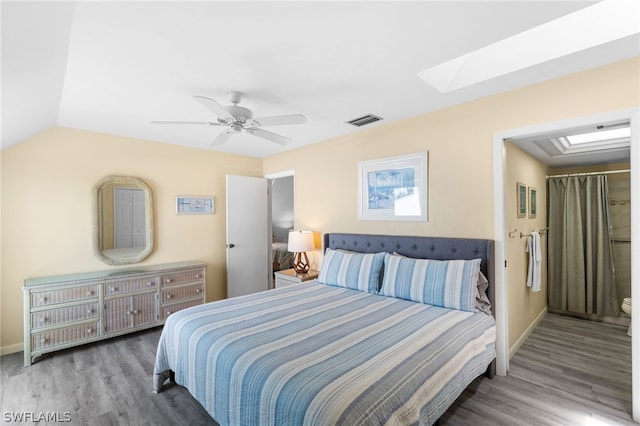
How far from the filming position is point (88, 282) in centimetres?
305

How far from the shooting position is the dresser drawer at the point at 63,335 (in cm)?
279

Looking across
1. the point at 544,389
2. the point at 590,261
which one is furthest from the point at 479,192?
the point at 590,261

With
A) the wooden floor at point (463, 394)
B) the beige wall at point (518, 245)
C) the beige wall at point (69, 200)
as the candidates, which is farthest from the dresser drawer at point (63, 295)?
the beige wall at point (518, 245)

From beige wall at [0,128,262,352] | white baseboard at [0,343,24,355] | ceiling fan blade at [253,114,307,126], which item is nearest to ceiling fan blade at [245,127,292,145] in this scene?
ceiling fan blade at [253,114,307,126]

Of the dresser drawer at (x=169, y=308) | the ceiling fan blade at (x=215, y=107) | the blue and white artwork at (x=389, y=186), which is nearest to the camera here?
the ceiling fan blade at (x=215, y=107)

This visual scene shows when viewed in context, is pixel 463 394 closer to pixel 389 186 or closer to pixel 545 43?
pixel 389 186

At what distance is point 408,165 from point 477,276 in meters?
1.34

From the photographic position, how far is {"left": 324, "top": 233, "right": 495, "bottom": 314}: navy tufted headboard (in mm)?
2520

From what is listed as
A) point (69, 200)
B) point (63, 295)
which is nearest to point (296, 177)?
point (69, 200)

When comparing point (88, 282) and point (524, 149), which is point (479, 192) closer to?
point (524, 149)

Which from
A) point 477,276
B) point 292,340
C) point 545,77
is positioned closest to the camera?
point 292,340

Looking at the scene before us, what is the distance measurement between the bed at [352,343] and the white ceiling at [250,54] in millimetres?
1534

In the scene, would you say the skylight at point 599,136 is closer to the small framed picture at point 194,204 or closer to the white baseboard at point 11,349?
the small framed picture at point 194,204

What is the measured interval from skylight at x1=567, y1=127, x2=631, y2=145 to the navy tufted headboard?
166cm
